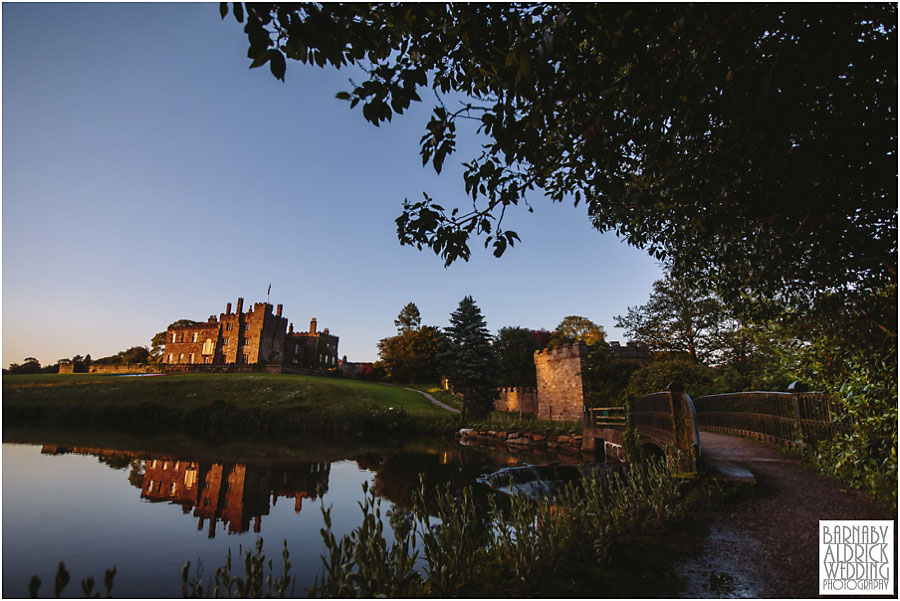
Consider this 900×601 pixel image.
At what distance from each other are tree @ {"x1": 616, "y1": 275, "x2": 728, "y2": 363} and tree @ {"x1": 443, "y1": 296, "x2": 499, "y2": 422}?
13.6 m

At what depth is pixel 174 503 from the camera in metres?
10.5

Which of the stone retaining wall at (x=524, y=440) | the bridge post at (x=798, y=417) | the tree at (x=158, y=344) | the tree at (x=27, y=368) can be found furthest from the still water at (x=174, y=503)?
the tree at (x=158, y=344)

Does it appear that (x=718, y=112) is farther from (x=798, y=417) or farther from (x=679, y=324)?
(x=679, y=324)

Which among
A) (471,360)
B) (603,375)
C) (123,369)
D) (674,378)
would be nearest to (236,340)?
(123,369)

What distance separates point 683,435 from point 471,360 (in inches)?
850

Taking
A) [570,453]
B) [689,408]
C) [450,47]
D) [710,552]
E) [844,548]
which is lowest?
[570,453]

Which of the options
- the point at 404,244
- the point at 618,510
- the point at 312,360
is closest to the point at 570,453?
the point at 618,510

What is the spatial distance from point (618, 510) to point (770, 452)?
21.4 ft

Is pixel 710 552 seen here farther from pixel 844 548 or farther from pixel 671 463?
pixel 671 463

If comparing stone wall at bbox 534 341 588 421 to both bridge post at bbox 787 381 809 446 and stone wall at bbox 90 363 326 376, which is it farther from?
stone wall at bbox 90 363 326 376

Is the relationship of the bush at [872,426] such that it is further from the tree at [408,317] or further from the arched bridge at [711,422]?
the tree at [408,317]

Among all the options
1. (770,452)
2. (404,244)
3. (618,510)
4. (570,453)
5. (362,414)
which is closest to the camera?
(404,244)

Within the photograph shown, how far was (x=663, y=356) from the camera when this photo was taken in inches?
1169

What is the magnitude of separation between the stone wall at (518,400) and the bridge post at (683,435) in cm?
2279
